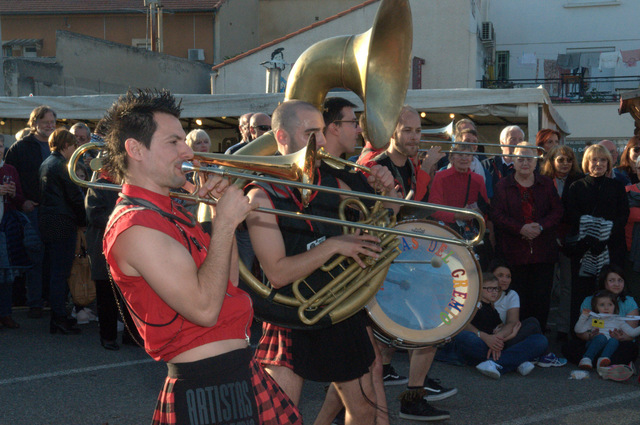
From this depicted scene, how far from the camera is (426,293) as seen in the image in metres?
3.91

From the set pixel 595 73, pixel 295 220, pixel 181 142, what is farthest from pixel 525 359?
pixel 595 73

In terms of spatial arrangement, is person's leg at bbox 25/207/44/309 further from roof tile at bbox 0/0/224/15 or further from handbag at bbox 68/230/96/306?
roof tile at bbox 0/0/224/15

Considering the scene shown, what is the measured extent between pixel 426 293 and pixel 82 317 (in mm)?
4312

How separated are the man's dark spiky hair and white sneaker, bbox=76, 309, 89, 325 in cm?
508

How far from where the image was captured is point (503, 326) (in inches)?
232

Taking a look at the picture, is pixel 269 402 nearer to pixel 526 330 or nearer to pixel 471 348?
pixel 471 348

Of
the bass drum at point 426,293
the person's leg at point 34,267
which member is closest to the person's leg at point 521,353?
the bass drum at point 426,293

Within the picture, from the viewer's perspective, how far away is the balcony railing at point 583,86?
22812 millimetres

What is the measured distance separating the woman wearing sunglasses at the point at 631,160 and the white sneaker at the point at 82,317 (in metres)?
5.35

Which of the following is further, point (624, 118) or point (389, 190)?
point (624, 118)

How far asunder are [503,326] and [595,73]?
2151 cm

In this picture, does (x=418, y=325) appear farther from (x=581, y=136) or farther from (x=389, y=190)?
(x=581, y=136)

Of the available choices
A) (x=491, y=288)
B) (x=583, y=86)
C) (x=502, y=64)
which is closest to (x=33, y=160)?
(x=491, y=288)

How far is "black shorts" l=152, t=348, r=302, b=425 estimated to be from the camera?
2.28 m
